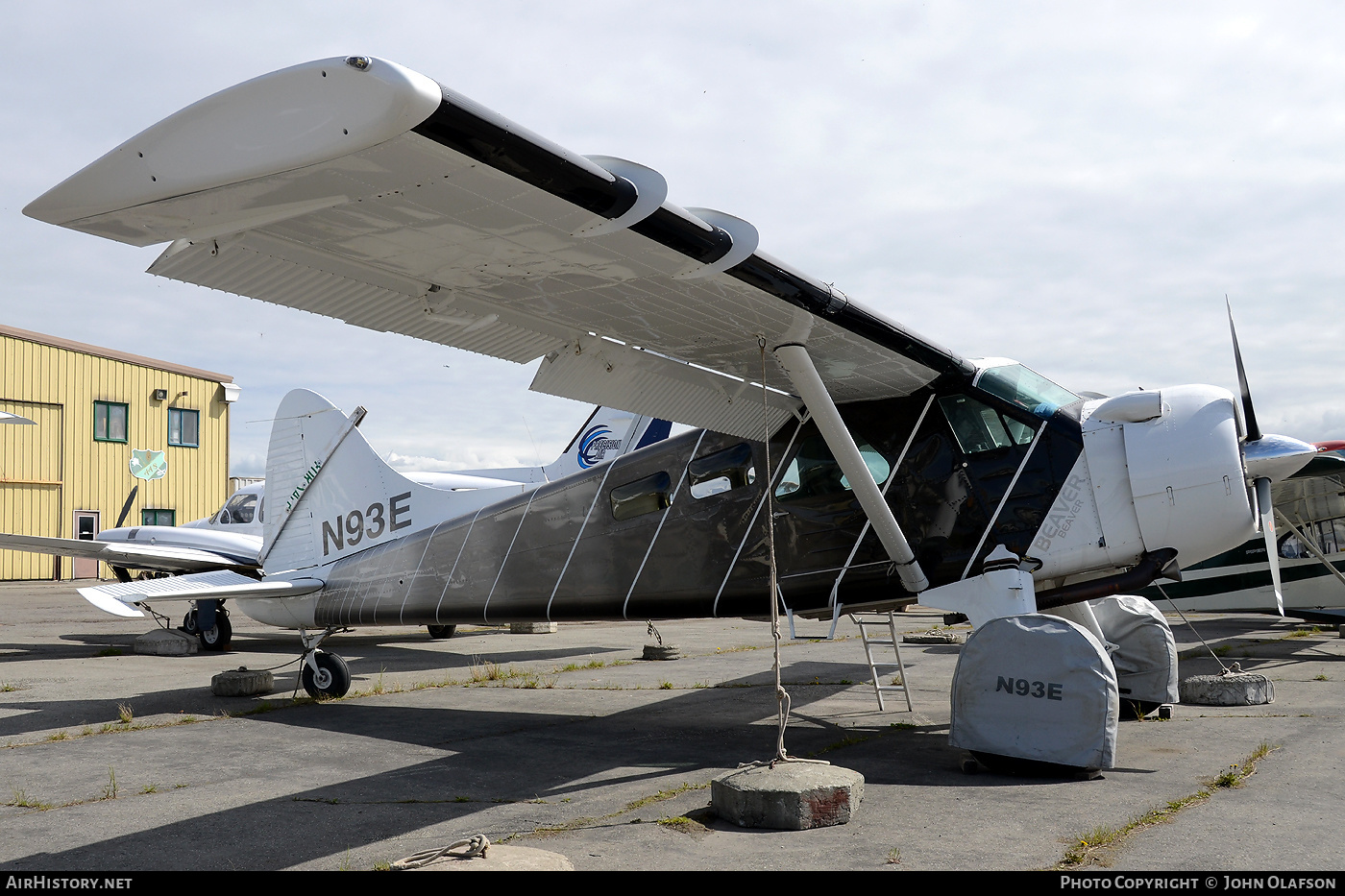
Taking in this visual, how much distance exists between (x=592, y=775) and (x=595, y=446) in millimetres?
17230

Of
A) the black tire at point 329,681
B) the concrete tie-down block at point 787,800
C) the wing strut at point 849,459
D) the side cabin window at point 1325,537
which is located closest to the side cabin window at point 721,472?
the wing strut at point 849,459

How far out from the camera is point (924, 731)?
754 cm

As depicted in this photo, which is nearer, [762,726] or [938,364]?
[938,364]

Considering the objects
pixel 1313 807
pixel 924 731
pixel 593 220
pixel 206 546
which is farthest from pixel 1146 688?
pixel 206 546

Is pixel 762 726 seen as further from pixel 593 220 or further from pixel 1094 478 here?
pixel 593 220

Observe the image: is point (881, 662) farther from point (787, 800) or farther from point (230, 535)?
point (230, 535)

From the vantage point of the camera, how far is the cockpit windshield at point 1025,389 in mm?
7121

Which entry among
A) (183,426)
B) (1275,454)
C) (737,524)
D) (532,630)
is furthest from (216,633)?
(183,426)

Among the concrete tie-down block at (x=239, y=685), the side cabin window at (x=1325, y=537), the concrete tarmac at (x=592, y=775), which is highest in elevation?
the side cabin window at (x=1325, y=537)

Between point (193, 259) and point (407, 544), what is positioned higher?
point (193, 259)

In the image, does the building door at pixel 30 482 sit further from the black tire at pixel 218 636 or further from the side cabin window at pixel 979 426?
the side cabin window at pixel 979 426

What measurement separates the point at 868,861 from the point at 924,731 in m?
3.69

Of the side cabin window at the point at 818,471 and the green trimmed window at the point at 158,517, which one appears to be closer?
the side cabin window at the point at 818,471

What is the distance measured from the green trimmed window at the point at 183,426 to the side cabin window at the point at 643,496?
128ft
